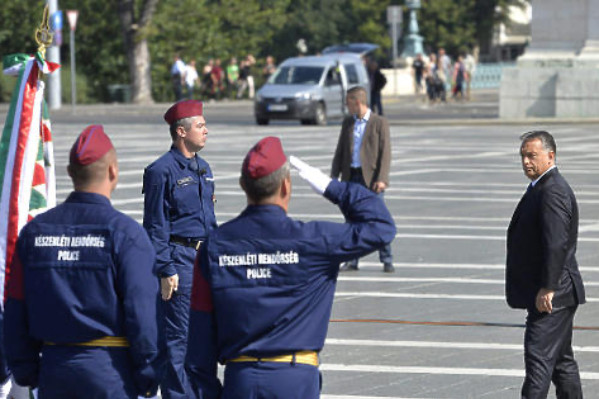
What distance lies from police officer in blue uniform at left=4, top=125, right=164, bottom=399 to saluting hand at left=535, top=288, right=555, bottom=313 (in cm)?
252

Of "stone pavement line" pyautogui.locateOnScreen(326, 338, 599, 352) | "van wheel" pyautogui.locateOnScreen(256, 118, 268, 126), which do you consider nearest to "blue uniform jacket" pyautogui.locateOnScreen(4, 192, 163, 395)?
"stone pavement line" pyautogui.locateOnScreen(326, 338, 599, 352)

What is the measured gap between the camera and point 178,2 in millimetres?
58500

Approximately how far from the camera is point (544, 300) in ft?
23.4

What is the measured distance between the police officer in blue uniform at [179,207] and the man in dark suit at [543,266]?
172cm

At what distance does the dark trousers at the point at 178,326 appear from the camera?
24.8 feet

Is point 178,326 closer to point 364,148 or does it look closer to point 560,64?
point 364,148

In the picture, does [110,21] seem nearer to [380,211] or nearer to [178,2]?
[178,2]

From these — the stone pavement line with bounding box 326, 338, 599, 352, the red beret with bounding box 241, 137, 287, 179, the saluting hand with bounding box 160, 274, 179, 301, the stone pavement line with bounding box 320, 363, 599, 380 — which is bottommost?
the stone pavement line with bounding box 326, 338, 599, 352

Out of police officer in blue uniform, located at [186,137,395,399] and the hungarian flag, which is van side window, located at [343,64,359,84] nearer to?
the hungarian flag

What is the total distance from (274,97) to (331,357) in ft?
91.3

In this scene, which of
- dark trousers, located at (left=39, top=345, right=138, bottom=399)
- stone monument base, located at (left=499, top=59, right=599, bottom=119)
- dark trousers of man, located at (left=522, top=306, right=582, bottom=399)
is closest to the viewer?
dark trousers, located at (left=39, top=345, right=138, bottom=399)

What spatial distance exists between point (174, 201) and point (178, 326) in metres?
0.68

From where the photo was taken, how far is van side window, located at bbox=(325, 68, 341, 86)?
3838 centimetres

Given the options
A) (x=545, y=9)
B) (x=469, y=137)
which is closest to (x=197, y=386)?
(x=469, y=137)
